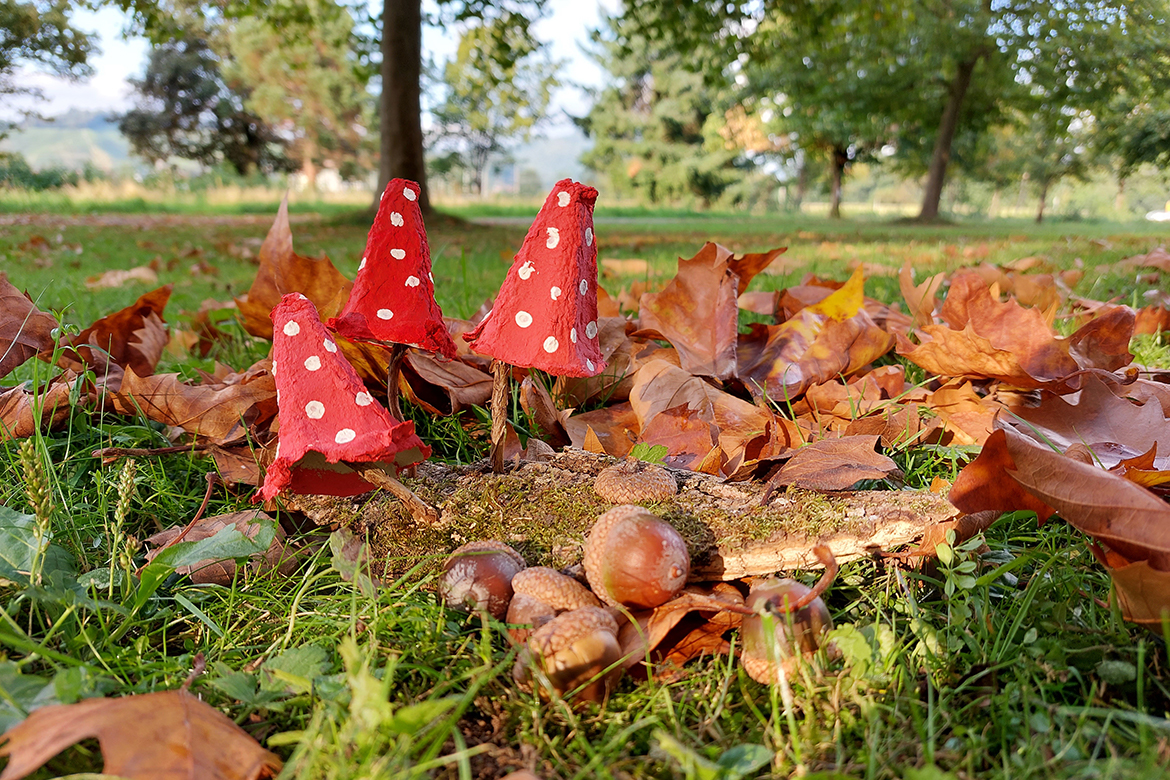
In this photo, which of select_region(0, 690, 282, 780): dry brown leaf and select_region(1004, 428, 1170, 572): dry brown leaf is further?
select_region(1004, 428, 1170, 572): dry brown leaf

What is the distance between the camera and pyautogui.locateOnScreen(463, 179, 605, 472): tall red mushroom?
1079mm

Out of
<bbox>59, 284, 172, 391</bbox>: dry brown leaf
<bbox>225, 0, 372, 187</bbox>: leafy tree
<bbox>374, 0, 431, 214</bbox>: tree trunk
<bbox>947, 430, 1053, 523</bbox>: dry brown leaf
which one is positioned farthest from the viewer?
<bbox>225, 0, 372, 187</bbox>: leafy tree

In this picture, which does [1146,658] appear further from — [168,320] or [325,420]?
[168,320]

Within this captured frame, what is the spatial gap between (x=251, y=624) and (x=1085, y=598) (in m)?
1.24

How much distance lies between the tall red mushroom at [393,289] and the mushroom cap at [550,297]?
0.14 meters

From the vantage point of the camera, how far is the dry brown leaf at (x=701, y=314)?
174 cm

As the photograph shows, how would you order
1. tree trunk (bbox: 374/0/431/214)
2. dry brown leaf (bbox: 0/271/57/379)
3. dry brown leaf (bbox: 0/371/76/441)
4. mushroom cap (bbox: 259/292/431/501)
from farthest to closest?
tree trunk (bbox: 374/0/431/214) → dry brown leaf (bbox: 0/271/57/379) → dry brown leaf (bbox: 0/371/76/441) → mushroom cap (bbox: 259/292/431/501)

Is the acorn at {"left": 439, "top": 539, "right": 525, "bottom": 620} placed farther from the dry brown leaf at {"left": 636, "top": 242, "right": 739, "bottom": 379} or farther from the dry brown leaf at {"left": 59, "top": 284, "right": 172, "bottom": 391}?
the dry brown leaf at {"left": 59, "top": 284, "right": 172, "bottom": 391}

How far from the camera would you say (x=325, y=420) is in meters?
0.96

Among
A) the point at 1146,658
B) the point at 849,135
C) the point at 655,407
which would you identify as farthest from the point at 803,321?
the point at 849,135

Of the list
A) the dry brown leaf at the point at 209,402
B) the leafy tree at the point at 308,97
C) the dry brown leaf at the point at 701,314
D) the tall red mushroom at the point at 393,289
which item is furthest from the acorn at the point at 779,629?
the leafy tree at the point at 308,97

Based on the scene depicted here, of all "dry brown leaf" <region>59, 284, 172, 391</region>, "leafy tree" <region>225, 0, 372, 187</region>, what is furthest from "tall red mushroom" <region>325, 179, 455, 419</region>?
"leafy tree" <region>225, 0, 372, 187</region>

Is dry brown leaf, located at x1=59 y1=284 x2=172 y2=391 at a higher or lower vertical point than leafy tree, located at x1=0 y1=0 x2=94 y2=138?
lower

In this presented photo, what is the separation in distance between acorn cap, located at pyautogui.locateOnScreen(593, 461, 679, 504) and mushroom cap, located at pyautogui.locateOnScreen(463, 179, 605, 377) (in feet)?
0.66
